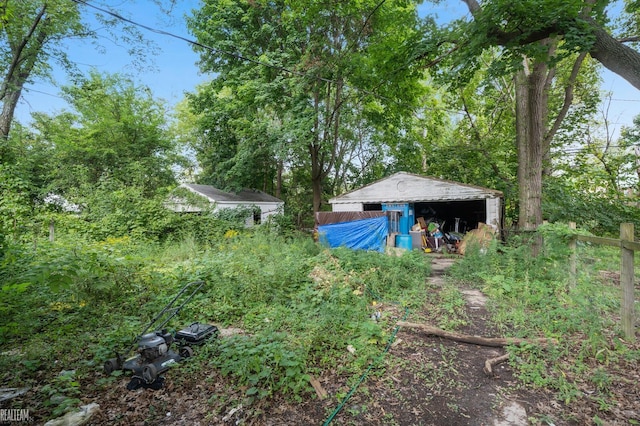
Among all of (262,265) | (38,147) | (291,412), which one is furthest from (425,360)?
(38,147)

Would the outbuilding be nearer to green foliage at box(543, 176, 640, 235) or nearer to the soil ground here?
green foliage at box(543, 176, 640, 235)

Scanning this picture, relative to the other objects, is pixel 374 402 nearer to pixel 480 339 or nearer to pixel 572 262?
pixel 480 339

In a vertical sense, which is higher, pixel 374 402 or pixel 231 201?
pixel 231 201

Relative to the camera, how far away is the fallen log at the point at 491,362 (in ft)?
9.10

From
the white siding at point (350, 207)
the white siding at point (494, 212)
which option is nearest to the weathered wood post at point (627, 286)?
the white siding at point (494, 212)

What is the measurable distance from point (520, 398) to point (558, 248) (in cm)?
309

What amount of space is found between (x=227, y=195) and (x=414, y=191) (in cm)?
1106

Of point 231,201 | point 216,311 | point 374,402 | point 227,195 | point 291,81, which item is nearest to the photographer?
point 374,402

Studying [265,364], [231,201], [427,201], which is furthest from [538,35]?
[231,201]

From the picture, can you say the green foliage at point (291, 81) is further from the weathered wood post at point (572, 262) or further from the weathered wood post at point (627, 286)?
the weathered wood post at point (627, 286)

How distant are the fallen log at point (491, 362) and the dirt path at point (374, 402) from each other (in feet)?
0.16

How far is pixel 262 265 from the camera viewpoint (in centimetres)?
585

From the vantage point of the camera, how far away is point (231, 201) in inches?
633

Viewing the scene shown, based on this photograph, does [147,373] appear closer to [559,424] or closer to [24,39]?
[559,424]
